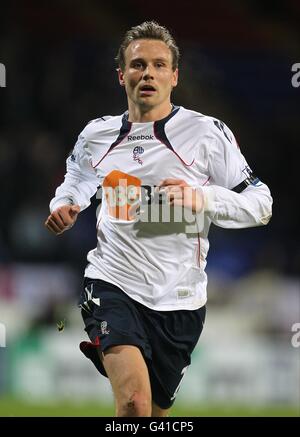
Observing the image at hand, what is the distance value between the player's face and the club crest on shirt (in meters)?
0.21

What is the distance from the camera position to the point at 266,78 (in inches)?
484

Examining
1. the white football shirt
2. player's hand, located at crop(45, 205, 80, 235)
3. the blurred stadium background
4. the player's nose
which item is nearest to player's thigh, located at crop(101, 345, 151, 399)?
the white football shirt

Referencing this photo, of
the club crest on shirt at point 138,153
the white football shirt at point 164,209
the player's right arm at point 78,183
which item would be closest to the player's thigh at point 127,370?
the white football shirt at point 164,209

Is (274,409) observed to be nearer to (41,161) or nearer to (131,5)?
(41,161)

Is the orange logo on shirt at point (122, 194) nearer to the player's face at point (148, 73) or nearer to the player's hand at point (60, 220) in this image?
the player's hand at point (60, 220)

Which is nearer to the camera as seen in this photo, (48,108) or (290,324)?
(290,324)

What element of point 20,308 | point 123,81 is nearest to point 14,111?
point 20,308

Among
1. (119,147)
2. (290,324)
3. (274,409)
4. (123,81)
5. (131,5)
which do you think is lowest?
(274,409)

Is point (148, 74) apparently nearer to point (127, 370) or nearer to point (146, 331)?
point (146, 331)

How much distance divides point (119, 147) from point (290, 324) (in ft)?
17.2

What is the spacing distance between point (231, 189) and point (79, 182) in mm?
891

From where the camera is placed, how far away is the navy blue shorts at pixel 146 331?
427 cm

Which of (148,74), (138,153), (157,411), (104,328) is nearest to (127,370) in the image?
(104,328)

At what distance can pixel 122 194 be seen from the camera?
14.8 feet
